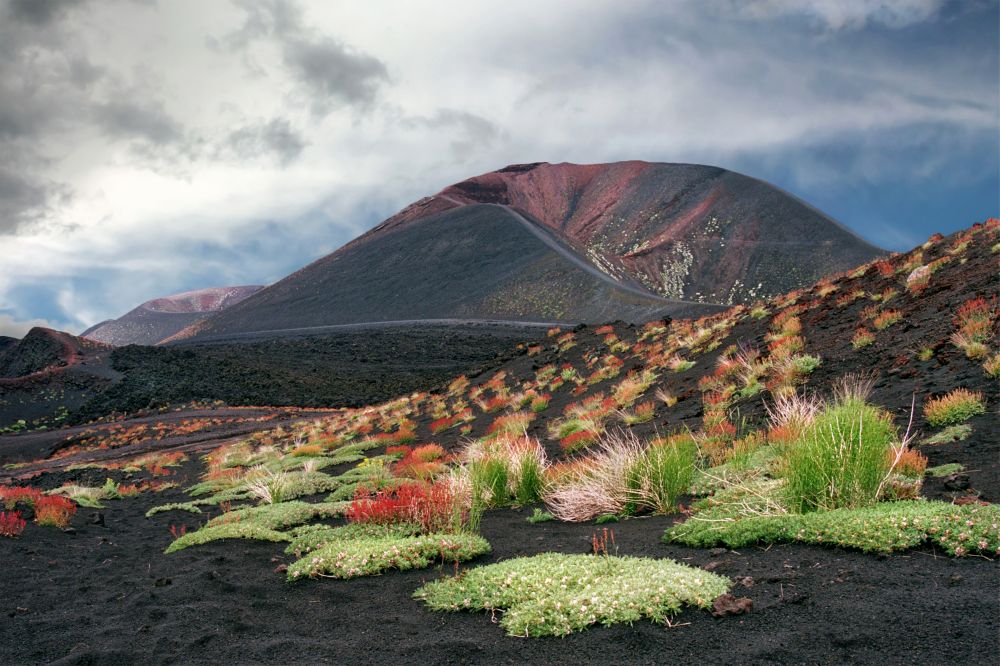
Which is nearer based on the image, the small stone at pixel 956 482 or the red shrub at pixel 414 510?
the small stone at pixel 956 482

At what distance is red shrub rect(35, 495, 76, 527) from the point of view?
938 centimetres

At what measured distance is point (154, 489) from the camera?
16.5 metres

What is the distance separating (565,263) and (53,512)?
3615 inches

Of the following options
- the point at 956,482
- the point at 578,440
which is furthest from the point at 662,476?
the point at 578,440

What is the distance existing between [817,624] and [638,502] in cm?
358

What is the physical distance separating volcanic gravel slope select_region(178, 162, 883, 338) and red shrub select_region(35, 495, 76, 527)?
65.0m

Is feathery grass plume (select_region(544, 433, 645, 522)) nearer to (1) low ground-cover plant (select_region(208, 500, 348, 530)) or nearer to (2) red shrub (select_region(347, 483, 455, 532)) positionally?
(2) red shrub (select_region(347, 483, 455, 532))

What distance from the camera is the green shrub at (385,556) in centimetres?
592

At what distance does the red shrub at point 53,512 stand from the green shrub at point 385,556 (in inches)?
219

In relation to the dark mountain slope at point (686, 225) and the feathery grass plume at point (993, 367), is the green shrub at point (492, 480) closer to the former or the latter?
the feathery grass plume at point (993, 367)

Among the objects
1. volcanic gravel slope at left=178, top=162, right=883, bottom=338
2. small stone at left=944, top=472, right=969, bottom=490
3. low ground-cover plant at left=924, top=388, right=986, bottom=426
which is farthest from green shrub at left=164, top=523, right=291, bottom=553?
volcanic gravel slope at left=178, top=162, right=883, bottom=338

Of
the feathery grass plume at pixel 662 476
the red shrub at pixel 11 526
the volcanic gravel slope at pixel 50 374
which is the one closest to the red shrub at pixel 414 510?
the feathery grass plume at pixel 662 476

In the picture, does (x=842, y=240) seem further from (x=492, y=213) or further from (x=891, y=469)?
(x=891, y=469)

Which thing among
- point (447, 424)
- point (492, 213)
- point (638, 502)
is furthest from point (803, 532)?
point (492, 213)
